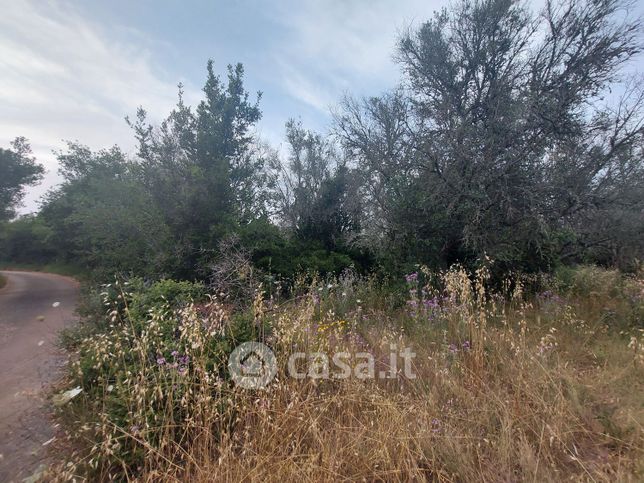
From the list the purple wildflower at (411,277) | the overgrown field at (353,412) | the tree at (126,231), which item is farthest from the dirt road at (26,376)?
the purple wildflower at (411,277)

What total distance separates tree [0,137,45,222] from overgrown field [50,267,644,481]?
466 inches

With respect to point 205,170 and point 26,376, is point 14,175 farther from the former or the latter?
point 26,376

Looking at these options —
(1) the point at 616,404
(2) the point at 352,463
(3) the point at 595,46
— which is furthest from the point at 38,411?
(3) the point at 595,46

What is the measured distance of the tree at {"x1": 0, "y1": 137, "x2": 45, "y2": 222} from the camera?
34.4 feet

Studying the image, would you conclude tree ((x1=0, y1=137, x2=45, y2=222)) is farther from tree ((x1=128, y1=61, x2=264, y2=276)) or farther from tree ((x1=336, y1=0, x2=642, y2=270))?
tree ((x1=336, y1=0, x2=642, y2=270))

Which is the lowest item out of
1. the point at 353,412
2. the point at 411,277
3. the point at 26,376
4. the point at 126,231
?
the point at 26,376

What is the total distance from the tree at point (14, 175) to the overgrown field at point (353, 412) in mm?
11837

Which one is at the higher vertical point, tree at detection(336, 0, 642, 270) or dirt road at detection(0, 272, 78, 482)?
tree at detection(336, 0, 642, 270)

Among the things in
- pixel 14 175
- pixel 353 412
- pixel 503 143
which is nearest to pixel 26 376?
pixel 353 412

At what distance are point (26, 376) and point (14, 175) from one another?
1143cm

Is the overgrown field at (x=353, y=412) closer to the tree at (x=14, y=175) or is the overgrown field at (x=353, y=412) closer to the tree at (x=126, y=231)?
the tree at (x=126, y=231)

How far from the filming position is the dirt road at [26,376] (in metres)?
2.04

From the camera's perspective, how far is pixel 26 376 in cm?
333

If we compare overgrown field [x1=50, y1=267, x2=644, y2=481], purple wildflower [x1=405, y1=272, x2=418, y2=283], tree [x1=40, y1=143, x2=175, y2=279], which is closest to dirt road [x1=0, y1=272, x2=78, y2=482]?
overgrown field [x1=50, y1=267, x2=644, y2=481]
